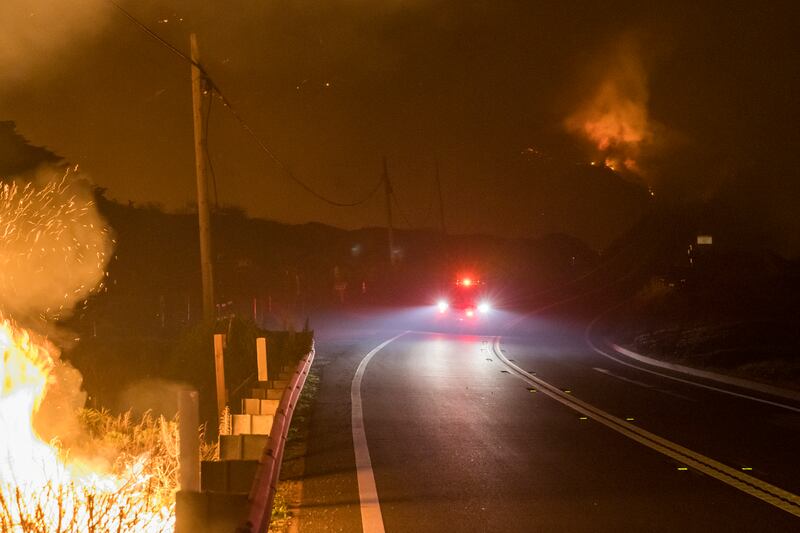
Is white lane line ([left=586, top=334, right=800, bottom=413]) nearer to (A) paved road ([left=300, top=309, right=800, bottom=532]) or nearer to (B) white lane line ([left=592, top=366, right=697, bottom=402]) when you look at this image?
(A) paved road ([left=300, top=309, right=800, bottom=532])

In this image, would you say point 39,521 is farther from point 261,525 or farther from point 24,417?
point 24,417

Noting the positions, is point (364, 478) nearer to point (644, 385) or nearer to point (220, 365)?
point (220, 365)

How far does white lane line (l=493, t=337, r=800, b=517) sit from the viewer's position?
8.21m

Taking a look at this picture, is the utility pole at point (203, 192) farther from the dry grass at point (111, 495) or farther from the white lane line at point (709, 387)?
the white lane line at point (709, 387)

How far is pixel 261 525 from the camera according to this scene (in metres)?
5.51

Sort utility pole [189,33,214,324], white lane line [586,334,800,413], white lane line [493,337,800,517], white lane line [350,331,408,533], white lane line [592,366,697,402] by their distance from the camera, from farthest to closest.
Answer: utility pole [189,33,214,324] → white lane line [592,366,697,402] → white lane line [586,334,800,413] → white lane line [493,337,800,517] → white lane line [350,331,408,533]

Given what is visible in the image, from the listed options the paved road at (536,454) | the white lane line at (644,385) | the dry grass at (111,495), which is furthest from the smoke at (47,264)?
the white lane line at (644,385)

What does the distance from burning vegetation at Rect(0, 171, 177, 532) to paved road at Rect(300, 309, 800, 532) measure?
1682 mm

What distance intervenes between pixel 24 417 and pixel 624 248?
89031mm

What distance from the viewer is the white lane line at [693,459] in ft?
27.0

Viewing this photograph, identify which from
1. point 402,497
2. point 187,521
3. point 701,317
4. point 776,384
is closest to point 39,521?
point 187,521

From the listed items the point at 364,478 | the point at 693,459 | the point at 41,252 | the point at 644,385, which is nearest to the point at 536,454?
the point at 693,459

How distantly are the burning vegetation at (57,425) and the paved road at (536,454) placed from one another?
1.68m

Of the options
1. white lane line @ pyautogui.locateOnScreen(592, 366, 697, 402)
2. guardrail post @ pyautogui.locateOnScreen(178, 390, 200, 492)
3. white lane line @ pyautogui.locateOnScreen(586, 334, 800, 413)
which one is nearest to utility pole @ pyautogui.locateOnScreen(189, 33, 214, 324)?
white lane line @ pyautogui.locateOnScreen(592, 366, 697, 402)
